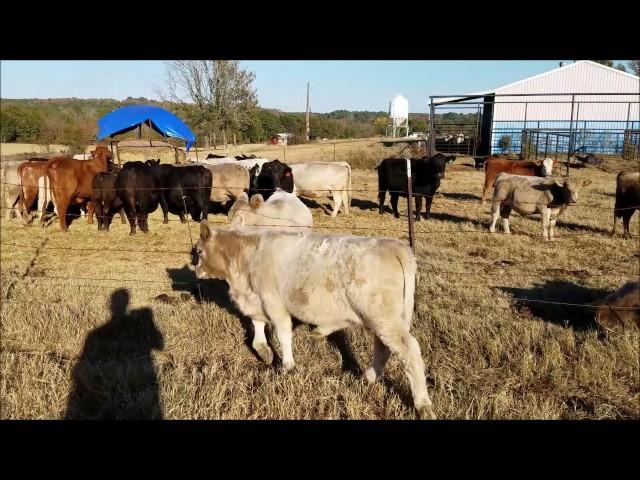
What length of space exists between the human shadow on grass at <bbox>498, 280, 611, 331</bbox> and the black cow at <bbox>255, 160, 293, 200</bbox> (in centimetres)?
814

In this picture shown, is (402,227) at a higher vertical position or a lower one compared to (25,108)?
lower

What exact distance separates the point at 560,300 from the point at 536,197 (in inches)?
206

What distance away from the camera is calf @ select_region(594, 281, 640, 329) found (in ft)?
18.3

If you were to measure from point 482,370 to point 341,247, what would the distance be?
1.90 m

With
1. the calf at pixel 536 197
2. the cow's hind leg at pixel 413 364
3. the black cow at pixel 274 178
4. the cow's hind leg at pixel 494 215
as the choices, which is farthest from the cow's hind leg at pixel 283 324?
the black cow at pixel 274 178

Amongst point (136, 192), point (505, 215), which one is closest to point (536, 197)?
point (505, 215)

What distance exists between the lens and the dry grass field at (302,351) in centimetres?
412

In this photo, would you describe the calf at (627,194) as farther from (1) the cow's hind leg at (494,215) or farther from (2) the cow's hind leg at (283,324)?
(2) the cow's hind leg at (283,324)

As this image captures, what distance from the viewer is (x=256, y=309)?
4953 mm

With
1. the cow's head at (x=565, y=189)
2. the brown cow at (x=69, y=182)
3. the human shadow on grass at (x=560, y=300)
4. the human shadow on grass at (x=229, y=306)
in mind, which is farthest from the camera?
the brown cow at (x=69, y=182)

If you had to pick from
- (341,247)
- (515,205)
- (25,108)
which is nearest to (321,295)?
(341,247)

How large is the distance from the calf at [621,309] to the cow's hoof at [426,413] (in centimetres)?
279

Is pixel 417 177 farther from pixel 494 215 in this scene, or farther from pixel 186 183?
pixel 186 183

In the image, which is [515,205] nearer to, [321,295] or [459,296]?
[459,296]
